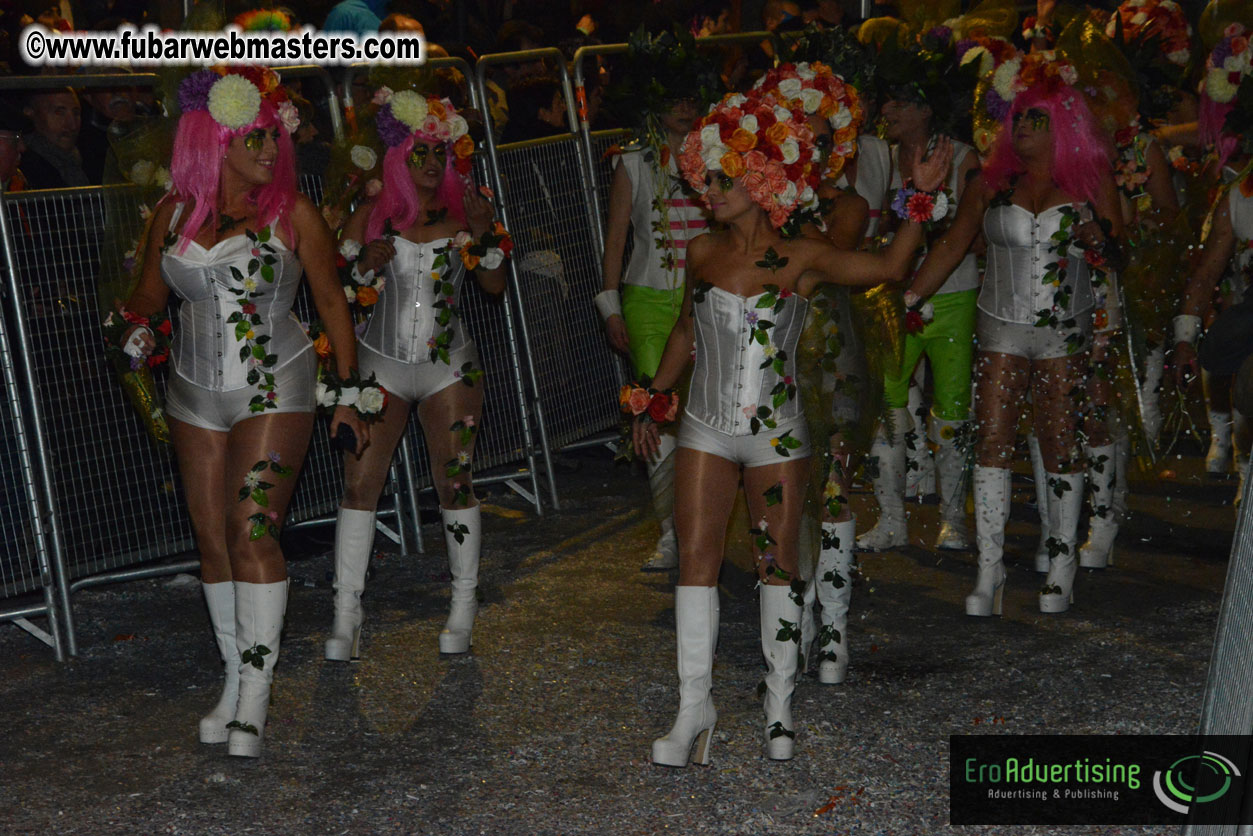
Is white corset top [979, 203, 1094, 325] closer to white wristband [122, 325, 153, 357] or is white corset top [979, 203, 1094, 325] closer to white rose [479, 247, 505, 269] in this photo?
white rose [479, 247, 505, 269]

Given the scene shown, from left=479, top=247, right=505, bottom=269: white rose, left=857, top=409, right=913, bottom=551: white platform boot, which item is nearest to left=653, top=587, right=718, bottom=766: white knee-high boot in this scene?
left=479, top=247, right=505, bottom=269: white rose

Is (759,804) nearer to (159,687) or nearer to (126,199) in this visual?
(159,687)

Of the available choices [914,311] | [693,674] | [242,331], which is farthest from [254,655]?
[914,311]

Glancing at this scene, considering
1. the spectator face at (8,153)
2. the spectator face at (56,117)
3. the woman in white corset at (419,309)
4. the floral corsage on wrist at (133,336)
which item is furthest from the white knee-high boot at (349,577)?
the spectator face at (56,117)

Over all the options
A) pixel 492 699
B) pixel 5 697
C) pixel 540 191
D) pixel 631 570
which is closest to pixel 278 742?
pixel 492 699

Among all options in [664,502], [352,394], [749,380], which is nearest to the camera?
[749,380]

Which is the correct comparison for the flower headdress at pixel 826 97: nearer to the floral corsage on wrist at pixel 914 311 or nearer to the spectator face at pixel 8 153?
the floral corsage on wrist at pixel 914 311

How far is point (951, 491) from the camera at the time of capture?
7.12 m

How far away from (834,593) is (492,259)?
184 centimetres

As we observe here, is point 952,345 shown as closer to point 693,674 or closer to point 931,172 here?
point 931,172

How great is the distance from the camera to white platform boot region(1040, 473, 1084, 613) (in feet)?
19.9

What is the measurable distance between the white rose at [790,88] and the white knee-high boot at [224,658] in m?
2.49

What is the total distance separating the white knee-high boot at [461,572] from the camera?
5707mm

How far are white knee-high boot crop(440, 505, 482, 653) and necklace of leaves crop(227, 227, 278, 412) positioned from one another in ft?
3.86
